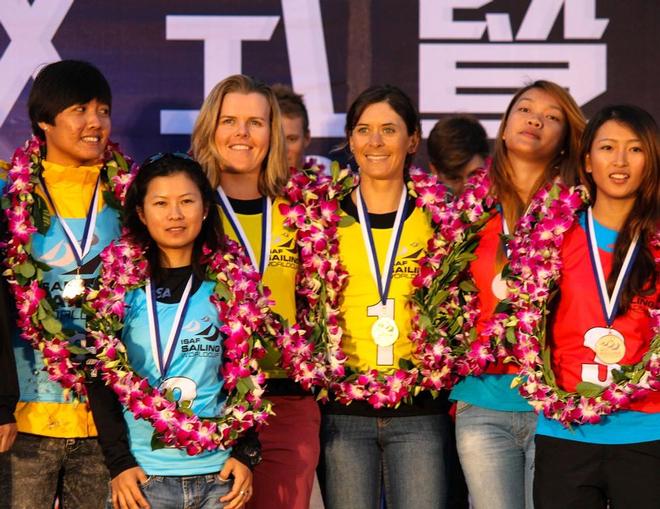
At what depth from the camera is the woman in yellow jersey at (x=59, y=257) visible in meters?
4.14

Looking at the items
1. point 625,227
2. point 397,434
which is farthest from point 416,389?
point 625,227

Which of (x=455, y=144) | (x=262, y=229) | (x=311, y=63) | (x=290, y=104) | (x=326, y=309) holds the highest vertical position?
(x=311, y=63)

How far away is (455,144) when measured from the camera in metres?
5.70

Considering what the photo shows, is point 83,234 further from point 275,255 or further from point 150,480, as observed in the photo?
point 150,480

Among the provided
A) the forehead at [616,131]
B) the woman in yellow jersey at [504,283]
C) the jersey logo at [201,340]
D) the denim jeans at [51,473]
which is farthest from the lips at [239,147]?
the forehead at [616,131]

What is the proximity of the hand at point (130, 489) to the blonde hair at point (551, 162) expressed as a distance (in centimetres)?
177

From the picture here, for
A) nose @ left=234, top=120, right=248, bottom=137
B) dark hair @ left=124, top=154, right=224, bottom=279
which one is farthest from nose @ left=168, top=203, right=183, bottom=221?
nose @ left=234, top=120, right=248, bottom=137

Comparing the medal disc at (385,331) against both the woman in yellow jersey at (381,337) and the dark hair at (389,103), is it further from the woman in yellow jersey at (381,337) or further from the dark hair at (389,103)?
the dark hair at (389,103)

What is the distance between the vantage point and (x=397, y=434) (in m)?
4.30

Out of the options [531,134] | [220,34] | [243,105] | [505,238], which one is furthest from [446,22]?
[505,238]

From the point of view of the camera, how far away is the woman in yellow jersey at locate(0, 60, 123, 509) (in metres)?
4.14

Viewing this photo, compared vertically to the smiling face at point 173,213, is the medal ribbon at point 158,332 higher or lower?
lower

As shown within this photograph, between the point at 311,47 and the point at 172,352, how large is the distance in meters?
2.59

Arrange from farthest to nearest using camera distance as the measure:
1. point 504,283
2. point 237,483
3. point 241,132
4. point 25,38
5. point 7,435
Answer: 1. point 25,38
2. point 241,132
3. point 504,283
4. point 7,435
5. point 237,483
